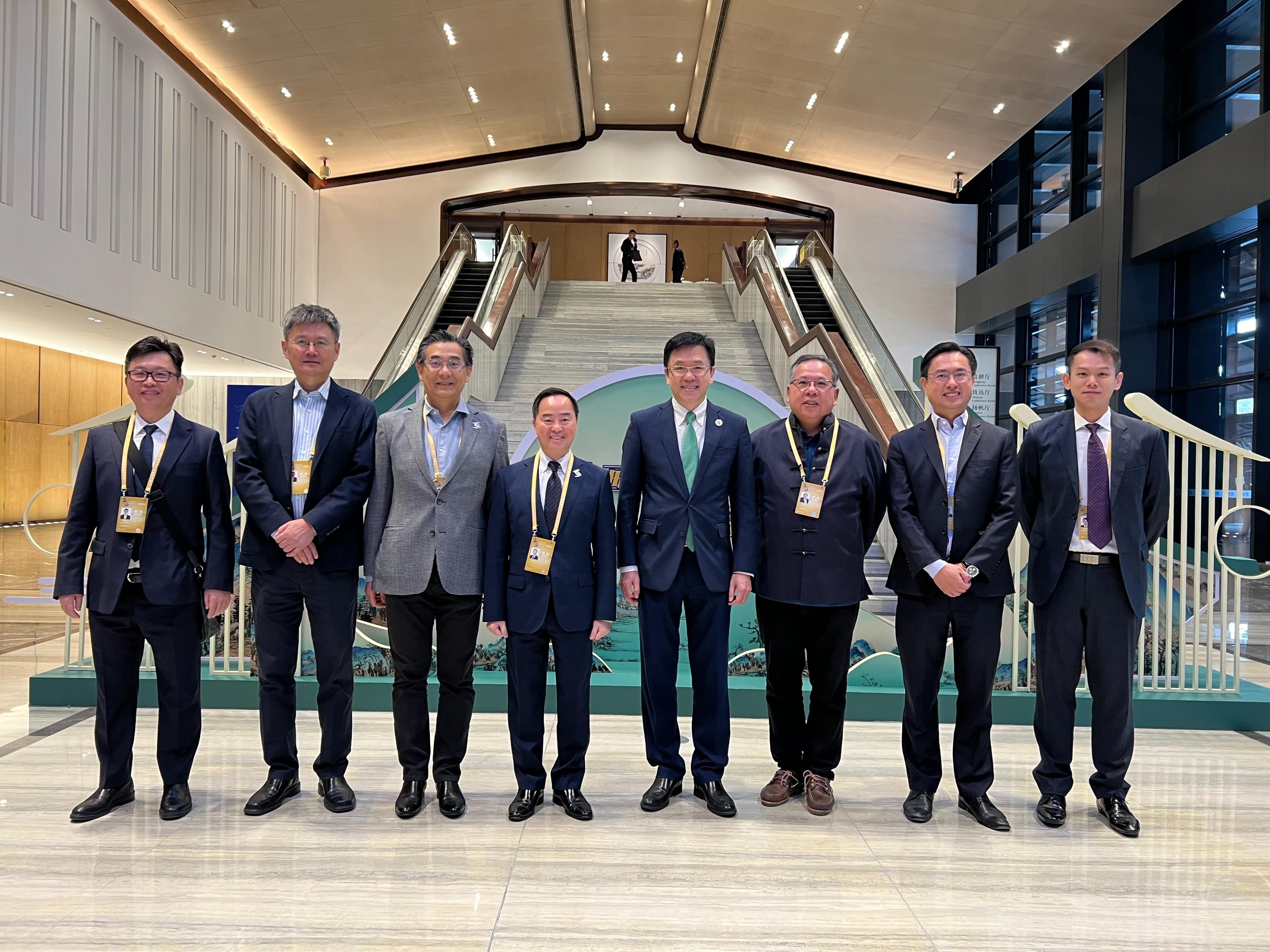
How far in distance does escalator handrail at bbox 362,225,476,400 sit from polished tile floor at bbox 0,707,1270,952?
323 cm

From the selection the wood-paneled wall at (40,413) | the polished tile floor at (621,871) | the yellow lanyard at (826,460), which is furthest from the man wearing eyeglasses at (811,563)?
the wood-paneled wall at (40,413)

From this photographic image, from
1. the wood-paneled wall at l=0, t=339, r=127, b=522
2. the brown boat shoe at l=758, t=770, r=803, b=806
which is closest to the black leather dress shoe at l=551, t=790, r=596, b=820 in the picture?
the brown boat shoe at l=758, t=770, r=803, b=806

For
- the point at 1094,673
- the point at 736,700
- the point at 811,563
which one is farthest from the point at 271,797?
the point at 1094,673

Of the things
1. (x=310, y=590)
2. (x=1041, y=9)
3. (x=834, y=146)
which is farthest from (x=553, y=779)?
(x=834, y=146)

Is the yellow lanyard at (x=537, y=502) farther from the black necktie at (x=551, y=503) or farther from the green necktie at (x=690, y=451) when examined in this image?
the green necktie at (x=690, y=451)

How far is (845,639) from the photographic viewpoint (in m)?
3.24

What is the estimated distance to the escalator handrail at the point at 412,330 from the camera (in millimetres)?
7586

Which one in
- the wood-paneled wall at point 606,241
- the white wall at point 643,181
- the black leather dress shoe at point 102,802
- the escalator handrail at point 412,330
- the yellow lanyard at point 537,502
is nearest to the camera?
the black leather dress shoe at point 102,802

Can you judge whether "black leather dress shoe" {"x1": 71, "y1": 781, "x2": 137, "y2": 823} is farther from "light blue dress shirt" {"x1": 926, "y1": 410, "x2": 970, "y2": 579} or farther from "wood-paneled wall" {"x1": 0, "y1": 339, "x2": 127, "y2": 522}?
"wood-paneled wall" {"x1": 0, "y1": 339, "x2": 127, "y2": 522}

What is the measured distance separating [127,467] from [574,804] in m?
2.00

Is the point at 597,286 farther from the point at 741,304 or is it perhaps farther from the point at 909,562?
the point at 909,562

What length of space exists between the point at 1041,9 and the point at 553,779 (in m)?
12.4

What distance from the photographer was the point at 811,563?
319cm

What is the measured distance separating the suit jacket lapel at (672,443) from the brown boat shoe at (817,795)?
1.17 m
